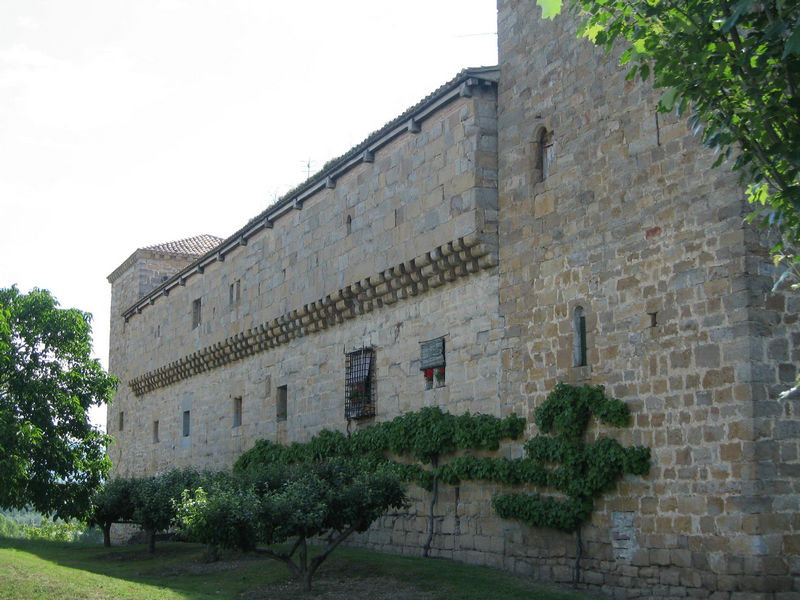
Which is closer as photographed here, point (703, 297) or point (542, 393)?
point (703, 297)

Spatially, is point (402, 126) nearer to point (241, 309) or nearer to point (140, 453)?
point (241, 309)

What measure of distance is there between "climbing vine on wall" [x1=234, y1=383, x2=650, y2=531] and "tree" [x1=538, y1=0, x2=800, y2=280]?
4966 millimetres

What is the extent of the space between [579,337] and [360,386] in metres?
6.32

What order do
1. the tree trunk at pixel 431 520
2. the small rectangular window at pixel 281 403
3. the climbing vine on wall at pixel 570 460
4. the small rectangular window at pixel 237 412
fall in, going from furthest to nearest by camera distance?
the small rectangular window at pixel 237 412 < the small rectangular window at pixel 281 403 < the tree trunk at pixel 431 520 < the climbing vine on wall at pixel 570 460

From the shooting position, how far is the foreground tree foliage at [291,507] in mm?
13195

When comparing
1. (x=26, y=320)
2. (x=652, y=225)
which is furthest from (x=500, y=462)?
(x=26, y=320)

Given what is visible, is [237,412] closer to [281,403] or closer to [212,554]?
[281,403]

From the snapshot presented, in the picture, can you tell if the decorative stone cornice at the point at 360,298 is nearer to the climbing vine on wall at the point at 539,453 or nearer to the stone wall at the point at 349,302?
the stone wall at the point at 349,302

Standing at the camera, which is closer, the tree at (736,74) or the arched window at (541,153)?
the tree at (736,74)

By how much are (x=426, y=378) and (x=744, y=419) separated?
6836 mm

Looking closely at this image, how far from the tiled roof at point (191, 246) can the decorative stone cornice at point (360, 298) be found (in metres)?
9.58

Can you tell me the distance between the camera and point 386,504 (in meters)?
14.1

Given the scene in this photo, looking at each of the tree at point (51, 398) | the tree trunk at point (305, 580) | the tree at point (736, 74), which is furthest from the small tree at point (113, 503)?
the tree at point (736, 74)

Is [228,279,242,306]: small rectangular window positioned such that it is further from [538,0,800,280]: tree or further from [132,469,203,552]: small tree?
[538,0,800,280]: tree
